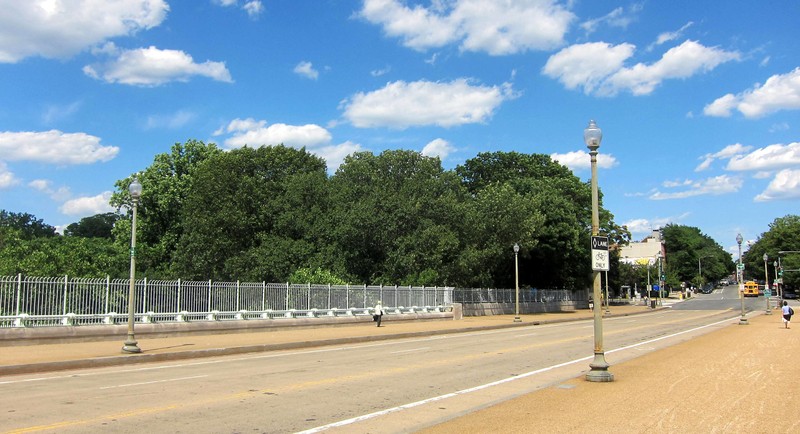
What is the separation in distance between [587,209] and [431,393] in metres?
60.8

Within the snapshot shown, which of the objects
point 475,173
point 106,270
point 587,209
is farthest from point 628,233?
point 106,270

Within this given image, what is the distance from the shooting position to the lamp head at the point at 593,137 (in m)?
13.4

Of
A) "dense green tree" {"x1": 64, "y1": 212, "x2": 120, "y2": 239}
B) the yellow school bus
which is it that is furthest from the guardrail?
"dense green tree" {"x1": 64, "y1": 212, "x2": 120, "y2": 239}

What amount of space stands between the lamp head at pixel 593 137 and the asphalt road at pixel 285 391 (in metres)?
5.03

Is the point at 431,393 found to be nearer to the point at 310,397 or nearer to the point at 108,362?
the point at 310,397

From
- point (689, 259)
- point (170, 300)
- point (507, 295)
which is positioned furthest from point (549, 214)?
point (689, 259)

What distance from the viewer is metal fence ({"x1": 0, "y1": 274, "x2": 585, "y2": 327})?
2044cm

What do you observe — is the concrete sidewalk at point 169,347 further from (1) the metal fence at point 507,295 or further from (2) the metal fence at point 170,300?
(1) the metal fence at point 507,295

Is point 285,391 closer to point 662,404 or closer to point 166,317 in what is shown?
point 662,404

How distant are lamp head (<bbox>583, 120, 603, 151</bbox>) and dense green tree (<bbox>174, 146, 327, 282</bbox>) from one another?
34.4m

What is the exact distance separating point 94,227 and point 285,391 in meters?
133

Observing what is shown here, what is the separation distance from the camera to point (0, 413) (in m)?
9.27

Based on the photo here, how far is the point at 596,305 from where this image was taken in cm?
1282

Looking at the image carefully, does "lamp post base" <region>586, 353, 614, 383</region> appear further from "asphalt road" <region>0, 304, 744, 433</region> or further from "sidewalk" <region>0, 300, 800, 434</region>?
"asphalt road" <region>0, 304, 744, 433</region>
